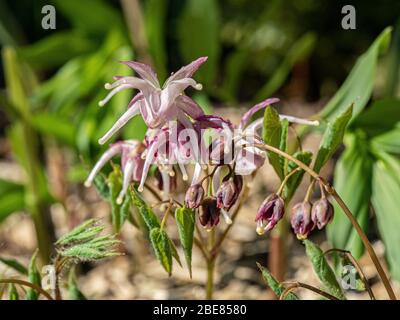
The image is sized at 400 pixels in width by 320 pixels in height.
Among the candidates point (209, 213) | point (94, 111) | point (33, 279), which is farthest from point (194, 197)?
point (94, 111)

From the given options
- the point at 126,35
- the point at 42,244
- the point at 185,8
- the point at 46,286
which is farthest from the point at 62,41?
the point at 46,286

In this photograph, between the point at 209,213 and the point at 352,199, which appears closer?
the point at 209,213

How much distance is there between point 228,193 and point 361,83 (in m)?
0.44

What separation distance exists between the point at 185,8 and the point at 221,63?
3.70 ft

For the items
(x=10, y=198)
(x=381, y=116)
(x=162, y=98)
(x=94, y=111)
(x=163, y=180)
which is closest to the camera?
(x=162, y=98)

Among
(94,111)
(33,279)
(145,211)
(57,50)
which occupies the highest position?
(57,50)

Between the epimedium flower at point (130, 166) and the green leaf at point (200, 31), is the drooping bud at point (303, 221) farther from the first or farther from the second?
the green leaf at point (200, 31)

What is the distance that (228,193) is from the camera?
2.96 feet

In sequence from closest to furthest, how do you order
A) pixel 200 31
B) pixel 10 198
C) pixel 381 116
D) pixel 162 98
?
pixel 162 98
pixel 381 116
pixel 10 198
pixel 200 31

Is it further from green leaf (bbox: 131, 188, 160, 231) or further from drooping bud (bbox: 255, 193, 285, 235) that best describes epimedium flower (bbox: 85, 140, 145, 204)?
drooping bud (bbox: 255, 193, 285, 235)

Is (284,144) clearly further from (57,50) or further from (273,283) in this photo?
(57,50)

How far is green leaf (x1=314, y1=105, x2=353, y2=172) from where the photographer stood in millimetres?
945

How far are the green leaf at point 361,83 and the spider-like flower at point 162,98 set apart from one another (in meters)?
0.38

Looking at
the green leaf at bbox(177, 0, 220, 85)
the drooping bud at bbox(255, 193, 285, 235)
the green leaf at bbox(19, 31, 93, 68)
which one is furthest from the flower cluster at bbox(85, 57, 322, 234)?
the green leaf at bbox(19, 31, 93, 68)
